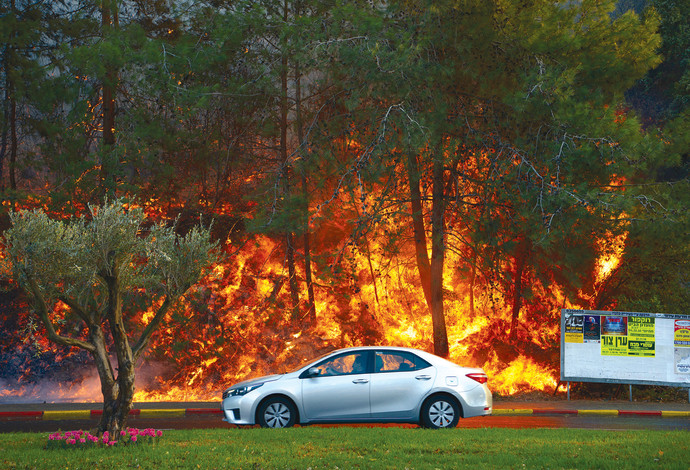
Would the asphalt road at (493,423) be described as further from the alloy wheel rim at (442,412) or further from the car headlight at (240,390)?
the car headlight at (240,390)

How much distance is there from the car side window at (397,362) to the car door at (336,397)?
1.02 feet

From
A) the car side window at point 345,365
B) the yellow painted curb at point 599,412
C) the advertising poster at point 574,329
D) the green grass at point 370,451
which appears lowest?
the yellow painted curb at point 599,412

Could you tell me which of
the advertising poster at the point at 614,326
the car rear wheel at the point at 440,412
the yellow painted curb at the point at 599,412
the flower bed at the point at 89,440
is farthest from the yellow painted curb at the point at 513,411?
the flower bed at the point at 89,440

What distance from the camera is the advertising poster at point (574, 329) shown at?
17.7 meters

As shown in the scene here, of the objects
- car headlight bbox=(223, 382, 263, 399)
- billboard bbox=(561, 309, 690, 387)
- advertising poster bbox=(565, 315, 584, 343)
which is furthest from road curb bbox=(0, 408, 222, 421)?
billboard bbox=(561, 309, 690, 387)

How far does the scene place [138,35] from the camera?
63.7 ft

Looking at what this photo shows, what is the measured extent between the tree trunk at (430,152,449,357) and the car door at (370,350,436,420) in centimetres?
723

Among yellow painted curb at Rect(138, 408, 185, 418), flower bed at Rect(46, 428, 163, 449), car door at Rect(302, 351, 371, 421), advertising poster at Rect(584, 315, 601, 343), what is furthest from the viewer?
advertising poster at Rect(584, 315, 601, 343)

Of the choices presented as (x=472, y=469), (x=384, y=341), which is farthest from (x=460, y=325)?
(x=472, y=469)

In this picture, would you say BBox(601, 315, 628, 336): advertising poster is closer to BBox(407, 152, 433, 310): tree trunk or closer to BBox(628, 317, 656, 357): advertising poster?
BBox(628, 317, 656, 357): advertising poster

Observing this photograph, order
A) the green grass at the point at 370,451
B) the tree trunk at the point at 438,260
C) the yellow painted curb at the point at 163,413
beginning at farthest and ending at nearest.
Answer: the tree trunk at the point at 438,260
the yellow painted curb at the point at 163,413
the green grass at the point at 370,451

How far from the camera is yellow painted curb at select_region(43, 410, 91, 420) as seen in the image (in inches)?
610

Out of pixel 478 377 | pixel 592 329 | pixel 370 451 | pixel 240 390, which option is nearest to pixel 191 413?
pixel 240 390

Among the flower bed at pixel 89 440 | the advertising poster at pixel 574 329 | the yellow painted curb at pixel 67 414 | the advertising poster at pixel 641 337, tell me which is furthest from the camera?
the advertising poster at pixel 574 329
